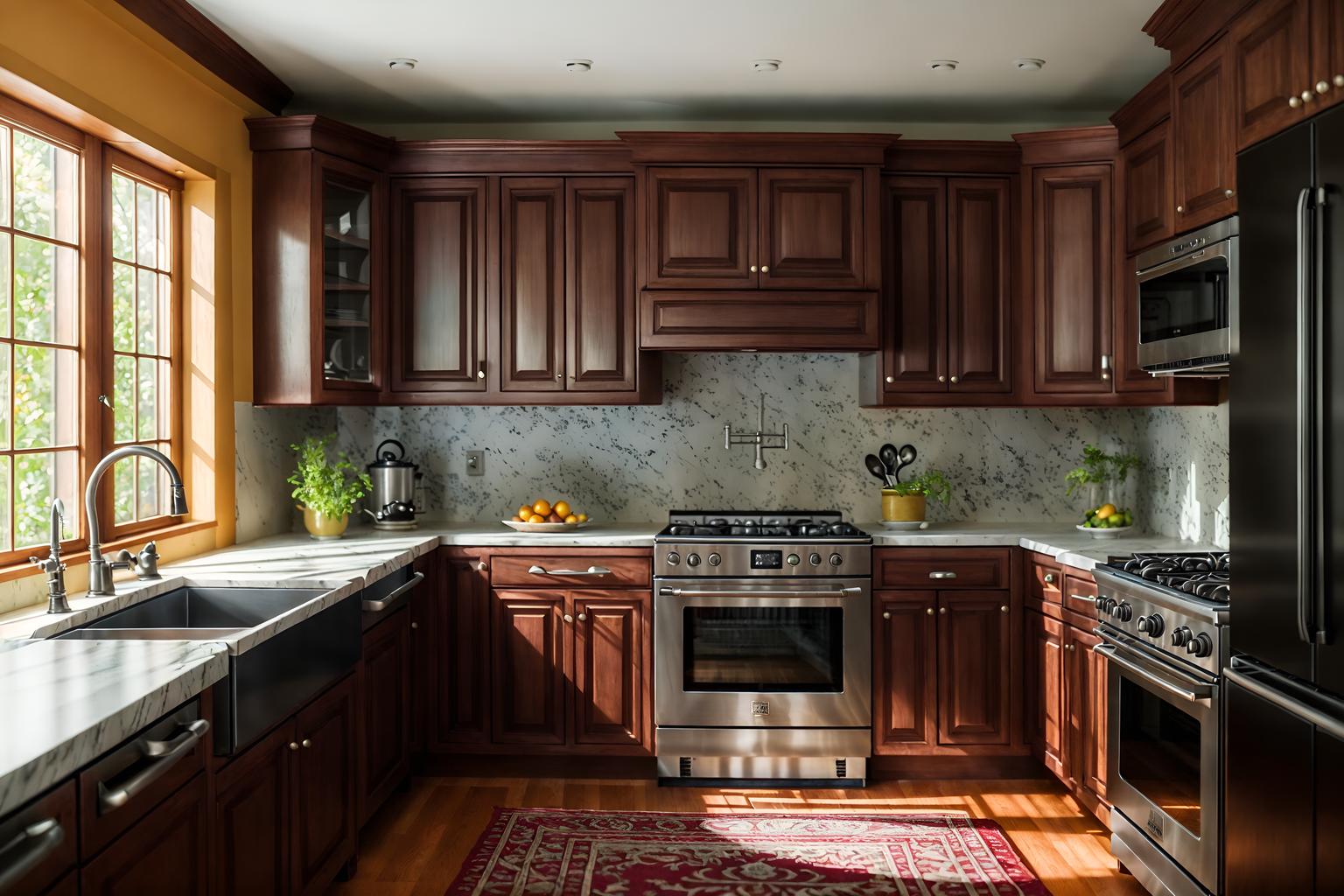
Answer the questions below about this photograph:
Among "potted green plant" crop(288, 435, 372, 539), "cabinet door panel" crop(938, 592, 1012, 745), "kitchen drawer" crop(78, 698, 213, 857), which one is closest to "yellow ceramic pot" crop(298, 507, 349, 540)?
"potted green plant" crop(288, 435, 372, 539)

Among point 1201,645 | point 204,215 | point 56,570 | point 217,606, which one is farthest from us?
point 204,215

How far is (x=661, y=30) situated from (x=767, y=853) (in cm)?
269

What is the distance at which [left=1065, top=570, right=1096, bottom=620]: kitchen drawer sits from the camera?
329 cm

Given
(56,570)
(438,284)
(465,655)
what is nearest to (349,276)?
(438,284)

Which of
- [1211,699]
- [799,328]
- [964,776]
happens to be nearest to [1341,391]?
[1211,699]

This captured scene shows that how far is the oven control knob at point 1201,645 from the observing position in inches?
97.9

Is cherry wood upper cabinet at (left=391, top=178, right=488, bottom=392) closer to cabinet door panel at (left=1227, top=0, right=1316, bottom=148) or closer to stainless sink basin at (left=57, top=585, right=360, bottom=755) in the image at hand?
stainless sink basin at (left=57, top=585, right=360, bottom=755)

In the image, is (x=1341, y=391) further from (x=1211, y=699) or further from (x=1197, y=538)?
(x=1197, y=538)

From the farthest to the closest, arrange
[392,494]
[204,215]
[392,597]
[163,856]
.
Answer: [392,494], [204,215], [392,597], [163,856]

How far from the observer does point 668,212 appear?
3932mm

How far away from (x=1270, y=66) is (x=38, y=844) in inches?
115

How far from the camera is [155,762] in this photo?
1750mm

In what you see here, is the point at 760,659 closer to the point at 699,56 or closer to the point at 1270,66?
the point at 699,56

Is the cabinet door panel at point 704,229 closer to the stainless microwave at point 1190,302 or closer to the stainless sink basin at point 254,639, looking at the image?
the stainless microwave at point 1190,302
